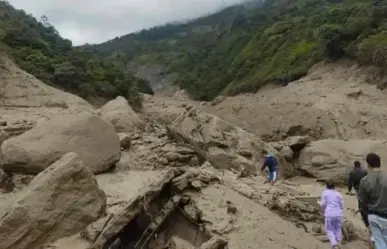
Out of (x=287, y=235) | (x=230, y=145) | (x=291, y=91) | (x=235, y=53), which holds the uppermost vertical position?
(x=287, y=235)

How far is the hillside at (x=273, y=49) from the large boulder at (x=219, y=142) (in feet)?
44.9

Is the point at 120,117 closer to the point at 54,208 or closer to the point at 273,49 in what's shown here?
the point at 54,208

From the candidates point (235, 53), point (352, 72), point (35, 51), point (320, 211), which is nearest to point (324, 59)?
point (352, 72)

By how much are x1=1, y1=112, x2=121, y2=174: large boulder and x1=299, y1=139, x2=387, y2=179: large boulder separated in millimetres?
8708

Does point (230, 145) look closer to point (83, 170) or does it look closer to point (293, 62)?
point (83, 170)

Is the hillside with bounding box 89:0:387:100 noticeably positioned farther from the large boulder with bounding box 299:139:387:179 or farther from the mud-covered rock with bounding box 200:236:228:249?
the mud-covered rock with bounding box 200:236:228:249

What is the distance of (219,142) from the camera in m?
15.7

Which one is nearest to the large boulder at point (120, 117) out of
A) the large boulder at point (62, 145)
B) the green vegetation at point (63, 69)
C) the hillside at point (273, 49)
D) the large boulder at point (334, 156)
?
the large boulder at point (334, 156)

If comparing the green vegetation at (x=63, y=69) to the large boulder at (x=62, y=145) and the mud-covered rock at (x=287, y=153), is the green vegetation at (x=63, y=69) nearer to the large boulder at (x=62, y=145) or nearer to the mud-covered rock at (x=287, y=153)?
the mud-covered rock at (x=287, y=153)

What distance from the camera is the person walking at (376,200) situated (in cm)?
575

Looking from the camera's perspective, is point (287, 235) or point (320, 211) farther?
Answer: point (320, 211)

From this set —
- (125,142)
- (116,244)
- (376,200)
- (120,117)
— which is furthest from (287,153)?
(376,200)

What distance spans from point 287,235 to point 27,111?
53.1 feet

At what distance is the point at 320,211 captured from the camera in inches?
371
